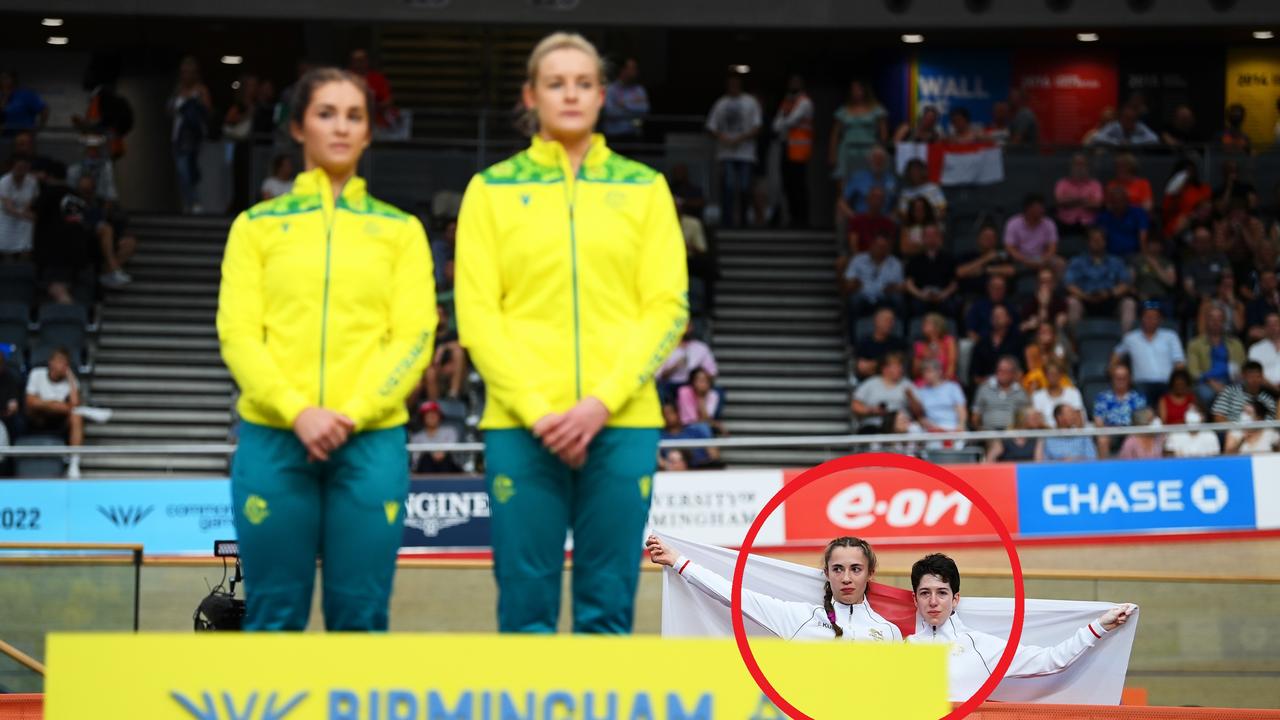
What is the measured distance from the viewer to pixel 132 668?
3.76 m

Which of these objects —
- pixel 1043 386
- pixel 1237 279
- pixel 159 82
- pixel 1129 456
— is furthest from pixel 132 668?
pixel 159 82

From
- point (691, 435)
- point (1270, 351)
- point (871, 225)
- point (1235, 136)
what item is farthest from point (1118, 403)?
point (1235, 136)

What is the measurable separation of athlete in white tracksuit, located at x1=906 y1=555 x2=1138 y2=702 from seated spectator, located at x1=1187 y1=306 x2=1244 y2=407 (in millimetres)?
9265

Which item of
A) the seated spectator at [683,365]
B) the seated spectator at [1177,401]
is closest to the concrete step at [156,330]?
the seated spectator at [683,365]

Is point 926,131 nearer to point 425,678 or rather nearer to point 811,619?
point 811,619

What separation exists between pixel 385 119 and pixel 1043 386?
735 cm

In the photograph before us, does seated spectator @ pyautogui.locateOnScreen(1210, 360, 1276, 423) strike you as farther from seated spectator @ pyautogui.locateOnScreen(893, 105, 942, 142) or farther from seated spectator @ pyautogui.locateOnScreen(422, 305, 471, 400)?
seated spectator @ pyautogui.locateOnScreen(422, 305, 471, 400)

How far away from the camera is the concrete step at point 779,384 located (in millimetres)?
17391

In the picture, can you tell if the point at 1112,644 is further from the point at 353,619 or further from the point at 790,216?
the point at 790,216

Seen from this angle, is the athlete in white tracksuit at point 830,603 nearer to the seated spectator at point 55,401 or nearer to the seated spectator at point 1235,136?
the seated spectator at point 55,401

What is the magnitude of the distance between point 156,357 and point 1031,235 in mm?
8579

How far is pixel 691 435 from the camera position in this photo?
47.0 ft

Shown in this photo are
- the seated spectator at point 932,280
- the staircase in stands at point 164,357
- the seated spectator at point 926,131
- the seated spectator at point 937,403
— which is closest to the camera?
the seated spectator at point 937,403

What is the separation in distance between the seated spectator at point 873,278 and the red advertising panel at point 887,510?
3706mm
